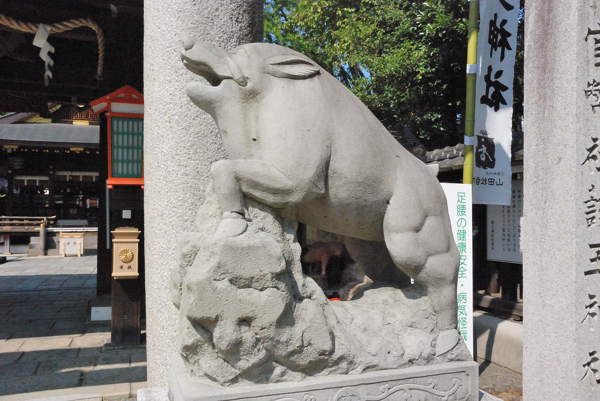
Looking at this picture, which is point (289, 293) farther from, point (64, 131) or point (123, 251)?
point (64, 131)

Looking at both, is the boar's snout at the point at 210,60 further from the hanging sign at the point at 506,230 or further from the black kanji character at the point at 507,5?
the hanging sign at the point at 506,230

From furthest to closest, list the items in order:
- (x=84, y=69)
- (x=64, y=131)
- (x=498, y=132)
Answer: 1. (x=64, y=131)
2. (x=84, y=69)
3. (x=498, y=132)

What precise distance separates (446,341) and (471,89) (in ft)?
9.94

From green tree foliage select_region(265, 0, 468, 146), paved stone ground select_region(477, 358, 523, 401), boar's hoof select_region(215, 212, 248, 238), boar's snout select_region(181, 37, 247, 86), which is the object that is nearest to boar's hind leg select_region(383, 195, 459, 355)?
boar's hoof select_region(215, 212, 248, 238)

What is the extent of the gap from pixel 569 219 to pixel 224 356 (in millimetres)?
2367

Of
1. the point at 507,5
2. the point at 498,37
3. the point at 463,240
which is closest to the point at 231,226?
the point at 463,240

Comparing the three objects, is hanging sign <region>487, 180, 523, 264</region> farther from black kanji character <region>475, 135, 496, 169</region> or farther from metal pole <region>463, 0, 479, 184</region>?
metal pole <region>463, 0, 479, 184</region>

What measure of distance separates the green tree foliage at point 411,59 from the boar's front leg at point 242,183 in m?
5.32

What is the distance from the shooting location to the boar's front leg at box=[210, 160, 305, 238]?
1.77m

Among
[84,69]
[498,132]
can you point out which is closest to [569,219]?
[498,132]

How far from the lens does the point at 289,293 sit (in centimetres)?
173

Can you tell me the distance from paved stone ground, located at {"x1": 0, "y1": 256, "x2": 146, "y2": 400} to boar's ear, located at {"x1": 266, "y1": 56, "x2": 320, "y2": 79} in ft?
10.5

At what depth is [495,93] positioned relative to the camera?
14.4 ft

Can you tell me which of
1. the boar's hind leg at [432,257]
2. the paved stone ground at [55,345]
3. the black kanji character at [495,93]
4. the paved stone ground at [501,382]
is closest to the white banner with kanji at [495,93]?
the black kanji character at [495,93]
